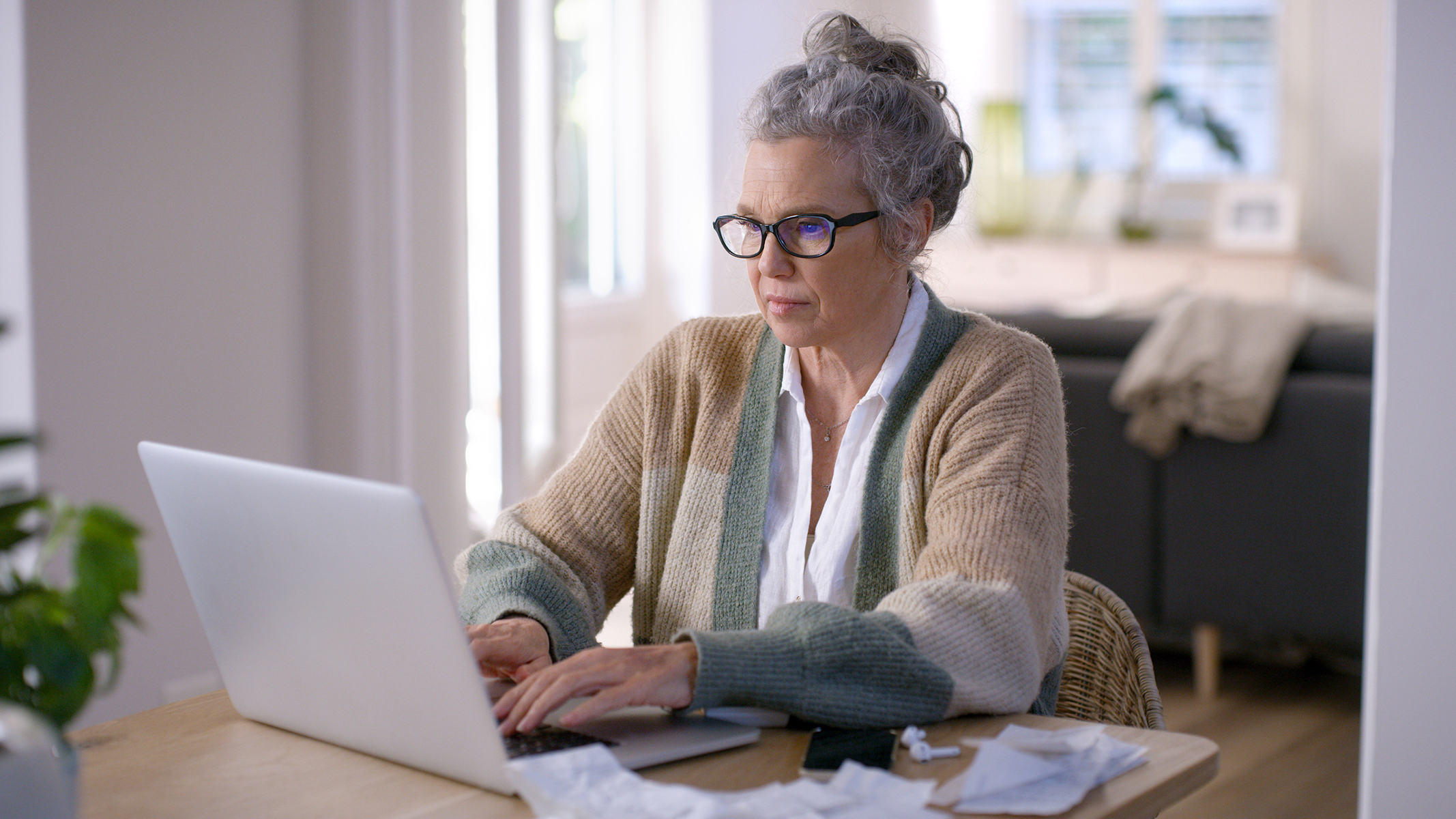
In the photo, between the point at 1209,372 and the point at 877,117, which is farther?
the point at 1209,372

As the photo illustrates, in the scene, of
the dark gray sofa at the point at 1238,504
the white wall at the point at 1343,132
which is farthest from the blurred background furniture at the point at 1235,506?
the white wall at the point at 1343,132

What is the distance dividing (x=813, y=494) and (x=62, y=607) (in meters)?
0.90

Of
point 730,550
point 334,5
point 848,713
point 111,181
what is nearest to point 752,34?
point 334,5

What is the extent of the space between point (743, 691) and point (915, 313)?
23.5 inches

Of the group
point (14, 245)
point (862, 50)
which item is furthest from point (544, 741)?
point (14, 245)

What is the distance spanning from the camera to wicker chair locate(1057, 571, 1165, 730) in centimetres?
142

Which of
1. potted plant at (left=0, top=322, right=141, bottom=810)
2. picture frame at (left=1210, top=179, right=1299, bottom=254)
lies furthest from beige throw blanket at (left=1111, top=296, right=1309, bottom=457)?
picture frame at (left=1210, top=179, right=1299, bottom=254)

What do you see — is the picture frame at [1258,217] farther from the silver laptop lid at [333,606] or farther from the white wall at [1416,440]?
the silver laptop lid at [333,606]

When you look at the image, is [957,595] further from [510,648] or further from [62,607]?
[62,607]

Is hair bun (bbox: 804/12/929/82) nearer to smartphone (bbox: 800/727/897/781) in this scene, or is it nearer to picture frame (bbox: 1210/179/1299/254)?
smartphone (bbox: 800/727/897/781)

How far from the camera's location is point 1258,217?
6742mm

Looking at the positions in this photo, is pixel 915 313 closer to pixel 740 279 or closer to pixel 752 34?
pixel 740 279

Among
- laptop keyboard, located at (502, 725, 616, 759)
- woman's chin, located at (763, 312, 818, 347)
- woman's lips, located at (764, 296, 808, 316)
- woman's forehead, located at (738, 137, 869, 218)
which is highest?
woman's forehead, located at (738, 137, 869, 218)

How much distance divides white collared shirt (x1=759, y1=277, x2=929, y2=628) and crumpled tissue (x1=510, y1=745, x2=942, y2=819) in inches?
19.0
